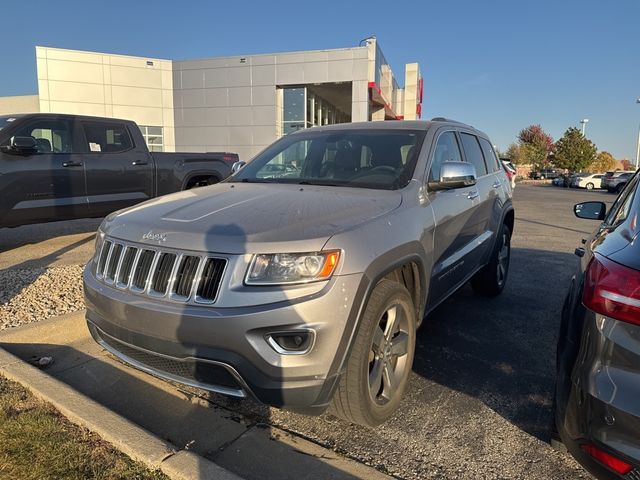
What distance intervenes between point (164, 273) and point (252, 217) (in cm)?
54

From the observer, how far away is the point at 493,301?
5445 mm

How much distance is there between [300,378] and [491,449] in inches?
47.9

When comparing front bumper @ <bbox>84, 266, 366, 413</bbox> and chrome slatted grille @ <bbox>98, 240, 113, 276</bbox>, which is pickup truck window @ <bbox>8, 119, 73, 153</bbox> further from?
front bumper @ <bbox>84, 266, 366, 413</bbox>

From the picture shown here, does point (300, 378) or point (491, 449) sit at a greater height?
point (300, 378)

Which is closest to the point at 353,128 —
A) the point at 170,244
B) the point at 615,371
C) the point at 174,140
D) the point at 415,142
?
the point at 415,142

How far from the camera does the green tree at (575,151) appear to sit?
56875mm

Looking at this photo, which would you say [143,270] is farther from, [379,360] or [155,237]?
[379,360]

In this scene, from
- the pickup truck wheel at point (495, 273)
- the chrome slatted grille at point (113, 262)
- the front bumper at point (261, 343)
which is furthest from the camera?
the pickup truck wheel at point (495, 273)

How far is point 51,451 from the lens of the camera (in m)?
2.46

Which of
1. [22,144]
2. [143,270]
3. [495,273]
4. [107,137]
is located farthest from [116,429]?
[107,137]

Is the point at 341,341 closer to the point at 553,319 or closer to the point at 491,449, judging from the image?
the point at 491,449

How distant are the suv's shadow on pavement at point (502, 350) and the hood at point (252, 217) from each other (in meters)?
→ 1.40

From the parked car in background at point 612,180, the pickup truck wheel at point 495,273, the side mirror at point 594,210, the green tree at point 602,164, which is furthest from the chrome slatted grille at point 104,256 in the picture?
the green tree at point 602,164

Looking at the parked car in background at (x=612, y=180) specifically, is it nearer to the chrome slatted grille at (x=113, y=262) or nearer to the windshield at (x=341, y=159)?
the windshield at (x=341, y=159)
